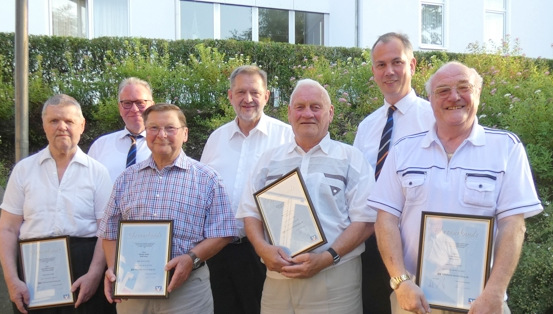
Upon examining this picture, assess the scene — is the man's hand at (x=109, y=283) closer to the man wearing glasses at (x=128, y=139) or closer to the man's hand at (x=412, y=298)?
the man wearing glasses at (x=128, y=139)

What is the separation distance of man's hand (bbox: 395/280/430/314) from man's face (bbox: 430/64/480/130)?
946 millimetres

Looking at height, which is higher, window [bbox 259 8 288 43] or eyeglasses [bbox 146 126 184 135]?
window [bbox 259 8 288 43]

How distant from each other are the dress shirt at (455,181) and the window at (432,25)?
13.0 m

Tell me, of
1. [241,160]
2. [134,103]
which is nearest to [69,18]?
[134,103]

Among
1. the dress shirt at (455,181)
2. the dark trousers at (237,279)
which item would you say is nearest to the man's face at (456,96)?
the dress shirt at (455,181)

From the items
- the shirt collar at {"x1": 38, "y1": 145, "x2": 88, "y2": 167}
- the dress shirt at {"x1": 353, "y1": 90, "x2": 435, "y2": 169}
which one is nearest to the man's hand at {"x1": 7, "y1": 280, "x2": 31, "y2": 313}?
the shirt collar at {"x1": 38, "y1": 145, "x2": 88, "y2": 167}

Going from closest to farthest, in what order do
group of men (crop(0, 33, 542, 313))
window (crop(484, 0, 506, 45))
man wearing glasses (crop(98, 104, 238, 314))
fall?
group of men (crop(0, 33, 542, 313)) < man wearing glasses (crop(98, 104, 238, 314)) < window (crop(484, 0, 506, 45))

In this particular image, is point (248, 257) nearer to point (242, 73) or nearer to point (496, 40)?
point (242, 73)

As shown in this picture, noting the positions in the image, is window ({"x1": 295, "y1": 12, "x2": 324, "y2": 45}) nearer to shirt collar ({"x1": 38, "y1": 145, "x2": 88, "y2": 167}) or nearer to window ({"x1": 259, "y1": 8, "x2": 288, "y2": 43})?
window ({"x1": 259, "y1": 8, "x2": 288, "y2": 43})

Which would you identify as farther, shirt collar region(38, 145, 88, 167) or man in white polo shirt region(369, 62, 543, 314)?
shirt collar region(38, 145, 88, 167)

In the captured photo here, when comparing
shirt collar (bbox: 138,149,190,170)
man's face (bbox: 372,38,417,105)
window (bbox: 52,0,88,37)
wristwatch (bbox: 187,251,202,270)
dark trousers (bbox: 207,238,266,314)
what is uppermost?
window (bbox: 52,0,88,37)

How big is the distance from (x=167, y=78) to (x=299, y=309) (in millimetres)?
5775

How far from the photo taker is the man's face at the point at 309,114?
361cm

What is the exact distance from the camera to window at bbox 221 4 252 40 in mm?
14406
